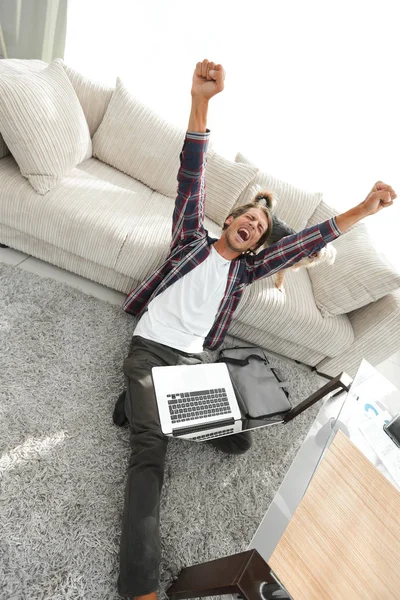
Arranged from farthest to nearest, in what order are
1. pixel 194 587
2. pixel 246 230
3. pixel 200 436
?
pixel 246 230, pixel 200 436, pixel 194 587

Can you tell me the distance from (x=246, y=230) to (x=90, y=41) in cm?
224

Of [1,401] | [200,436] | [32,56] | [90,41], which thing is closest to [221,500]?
[200,436]

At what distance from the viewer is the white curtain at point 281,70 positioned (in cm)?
197

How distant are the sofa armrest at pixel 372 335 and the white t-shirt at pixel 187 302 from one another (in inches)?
36.7

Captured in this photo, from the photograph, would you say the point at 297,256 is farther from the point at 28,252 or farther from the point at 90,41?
the point at 90,41

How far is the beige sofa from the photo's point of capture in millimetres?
1563

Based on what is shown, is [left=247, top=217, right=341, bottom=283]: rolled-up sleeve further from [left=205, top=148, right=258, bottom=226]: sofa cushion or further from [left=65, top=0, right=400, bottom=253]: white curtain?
[left=65, top=0, right=400, bottom=253]: white curtain

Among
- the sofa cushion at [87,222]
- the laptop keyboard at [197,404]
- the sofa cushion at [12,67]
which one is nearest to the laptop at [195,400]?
the laptop keyboard at [197,404]

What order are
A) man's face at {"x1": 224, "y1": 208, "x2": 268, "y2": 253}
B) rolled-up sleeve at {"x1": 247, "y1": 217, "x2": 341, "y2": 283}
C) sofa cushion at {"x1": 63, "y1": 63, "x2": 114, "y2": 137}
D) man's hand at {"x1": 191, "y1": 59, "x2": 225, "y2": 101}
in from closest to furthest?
man's hand at {"x1": 191, "y1": 59, "x2": 225, "y2": 101}
man's face at {"x1": 224, "y1": 208, "x2": 268, "y2": 253}
rolled-up sleeve at {"x1": 247, "y1": 217, "x2": 341, "y2": 283}
sofa cushion at {"x1": 63, "y1": 63, "x2": 114, "y2": 137}

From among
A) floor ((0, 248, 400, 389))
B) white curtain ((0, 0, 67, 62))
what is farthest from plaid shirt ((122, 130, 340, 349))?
white curtain ((0, 0, 67, 62))

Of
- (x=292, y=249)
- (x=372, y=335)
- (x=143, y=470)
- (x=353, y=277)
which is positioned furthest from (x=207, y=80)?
(x=372, y=335)

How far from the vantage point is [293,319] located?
177 cm

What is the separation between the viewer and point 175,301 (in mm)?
1426

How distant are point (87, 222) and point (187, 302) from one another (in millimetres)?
631
